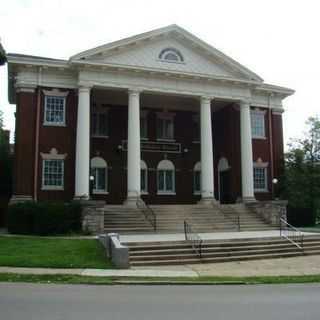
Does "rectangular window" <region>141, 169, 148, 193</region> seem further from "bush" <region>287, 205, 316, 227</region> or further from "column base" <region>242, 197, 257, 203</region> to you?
"bush" <region>287, 205, 316, 227</region>

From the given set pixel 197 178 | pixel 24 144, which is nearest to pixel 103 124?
pixel 24 144

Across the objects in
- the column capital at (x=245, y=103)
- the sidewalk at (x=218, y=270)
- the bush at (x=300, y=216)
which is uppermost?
the column capital at (x=245, y=103)

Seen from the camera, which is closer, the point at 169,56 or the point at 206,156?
the point at 206,156

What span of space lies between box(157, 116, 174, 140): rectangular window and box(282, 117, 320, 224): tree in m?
8.56

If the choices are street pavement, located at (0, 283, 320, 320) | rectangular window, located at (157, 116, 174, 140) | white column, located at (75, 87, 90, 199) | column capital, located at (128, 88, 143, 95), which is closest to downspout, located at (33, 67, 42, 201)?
white column, located at (75, 87, 90, 199)

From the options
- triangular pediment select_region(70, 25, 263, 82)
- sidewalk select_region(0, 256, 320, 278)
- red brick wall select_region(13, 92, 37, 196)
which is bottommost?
sidewalk select_region(0, 256, 320, 278)

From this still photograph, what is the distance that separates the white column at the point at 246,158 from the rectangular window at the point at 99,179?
30.5 feet

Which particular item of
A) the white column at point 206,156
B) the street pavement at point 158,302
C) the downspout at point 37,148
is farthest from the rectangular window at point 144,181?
the street pavement at point 158,302

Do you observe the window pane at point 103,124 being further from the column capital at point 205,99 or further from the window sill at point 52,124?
the column capital at point 205,99

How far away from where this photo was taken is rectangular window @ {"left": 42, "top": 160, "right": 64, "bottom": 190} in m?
29.5

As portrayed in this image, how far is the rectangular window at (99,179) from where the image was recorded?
106ft

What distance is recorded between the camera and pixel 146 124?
113ft

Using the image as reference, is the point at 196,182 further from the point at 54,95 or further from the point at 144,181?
the point at 54,95

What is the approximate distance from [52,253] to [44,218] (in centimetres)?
710
